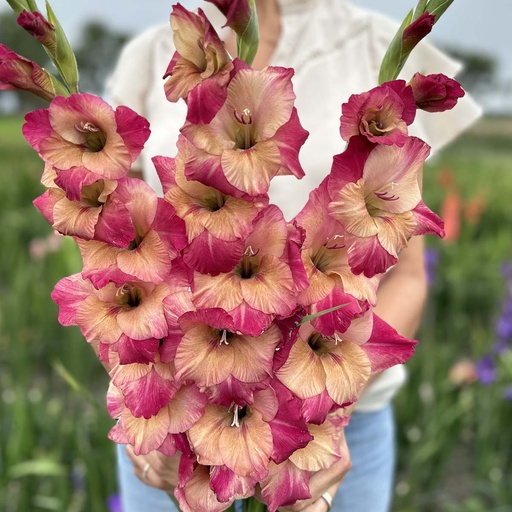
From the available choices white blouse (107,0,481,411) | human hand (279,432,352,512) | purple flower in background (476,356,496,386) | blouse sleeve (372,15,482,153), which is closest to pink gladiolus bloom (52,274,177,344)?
human hand (279,432,352,512)

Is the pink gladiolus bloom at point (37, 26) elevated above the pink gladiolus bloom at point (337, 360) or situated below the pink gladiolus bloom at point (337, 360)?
above

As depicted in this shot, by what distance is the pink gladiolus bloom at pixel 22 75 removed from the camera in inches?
15.8

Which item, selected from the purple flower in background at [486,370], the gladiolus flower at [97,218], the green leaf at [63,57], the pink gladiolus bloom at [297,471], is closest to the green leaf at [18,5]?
the green leaf at [63,57]

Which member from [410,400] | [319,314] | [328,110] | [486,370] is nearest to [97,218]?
Result: [319,314]

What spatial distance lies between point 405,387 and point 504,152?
7424 millimetres

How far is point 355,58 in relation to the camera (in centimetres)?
81

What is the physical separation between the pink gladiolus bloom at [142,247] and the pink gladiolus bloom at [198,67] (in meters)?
0.06

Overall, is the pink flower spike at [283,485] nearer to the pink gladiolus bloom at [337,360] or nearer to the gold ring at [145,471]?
the pink gladiolus bloom at [337,360]

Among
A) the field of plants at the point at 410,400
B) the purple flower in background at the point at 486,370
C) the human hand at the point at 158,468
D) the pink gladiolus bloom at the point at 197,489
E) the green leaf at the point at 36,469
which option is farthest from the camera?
the purple flower in background at the point at 486,370

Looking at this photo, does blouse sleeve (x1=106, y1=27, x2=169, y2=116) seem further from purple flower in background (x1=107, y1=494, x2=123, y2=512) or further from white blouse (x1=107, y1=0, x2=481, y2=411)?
purple flower in background (x1=107, y1=494, x2=123, y2=512)

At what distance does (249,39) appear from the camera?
42 centimetres

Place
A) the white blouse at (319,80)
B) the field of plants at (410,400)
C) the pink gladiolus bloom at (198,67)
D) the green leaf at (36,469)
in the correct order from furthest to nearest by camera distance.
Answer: the field of plants at (410,400) < the green leaf at (36,469) < the white blouse at (319,80) < the pink gladiolus bloom at (198,67)

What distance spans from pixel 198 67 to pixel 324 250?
0.14m

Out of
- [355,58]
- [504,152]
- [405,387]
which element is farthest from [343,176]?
[504,152]
